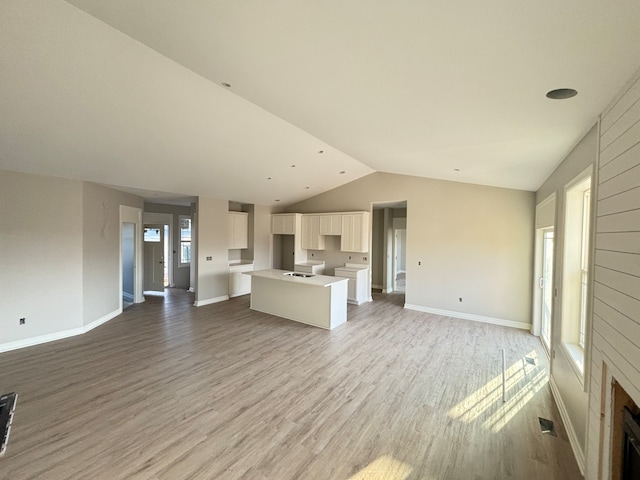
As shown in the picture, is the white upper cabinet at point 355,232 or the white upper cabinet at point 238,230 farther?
the white upper cabinet at point 238,230

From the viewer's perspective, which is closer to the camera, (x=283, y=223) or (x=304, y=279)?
(x=304, y=279)

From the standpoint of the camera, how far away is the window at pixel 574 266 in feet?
8.59

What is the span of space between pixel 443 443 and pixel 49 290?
5.64 meters

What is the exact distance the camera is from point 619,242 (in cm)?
148

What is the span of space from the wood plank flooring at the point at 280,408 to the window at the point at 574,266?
2.80 feet

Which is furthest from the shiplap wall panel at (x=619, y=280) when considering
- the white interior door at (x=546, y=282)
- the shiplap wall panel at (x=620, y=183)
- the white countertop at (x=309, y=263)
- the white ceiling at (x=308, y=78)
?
the white countertop at (x=309, y=263)

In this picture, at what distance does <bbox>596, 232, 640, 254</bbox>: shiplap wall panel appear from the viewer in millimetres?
1316

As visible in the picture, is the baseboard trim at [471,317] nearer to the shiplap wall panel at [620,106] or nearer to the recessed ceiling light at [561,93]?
the shiplap wall panel at [620,106]

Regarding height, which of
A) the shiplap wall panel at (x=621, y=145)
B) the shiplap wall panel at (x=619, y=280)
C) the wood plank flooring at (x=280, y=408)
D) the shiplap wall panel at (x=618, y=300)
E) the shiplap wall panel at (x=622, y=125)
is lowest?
the wood plank flooring at (x=280, y=408)

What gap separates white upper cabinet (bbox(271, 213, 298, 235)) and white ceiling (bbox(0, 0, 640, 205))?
147 inches

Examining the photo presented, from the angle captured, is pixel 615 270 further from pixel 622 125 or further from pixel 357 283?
pixel 357 283

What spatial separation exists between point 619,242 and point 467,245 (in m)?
4.49

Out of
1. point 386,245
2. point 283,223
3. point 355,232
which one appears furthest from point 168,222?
point 386,245

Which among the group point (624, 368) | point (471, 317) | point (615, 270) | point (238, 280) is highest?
point (615, 270)
